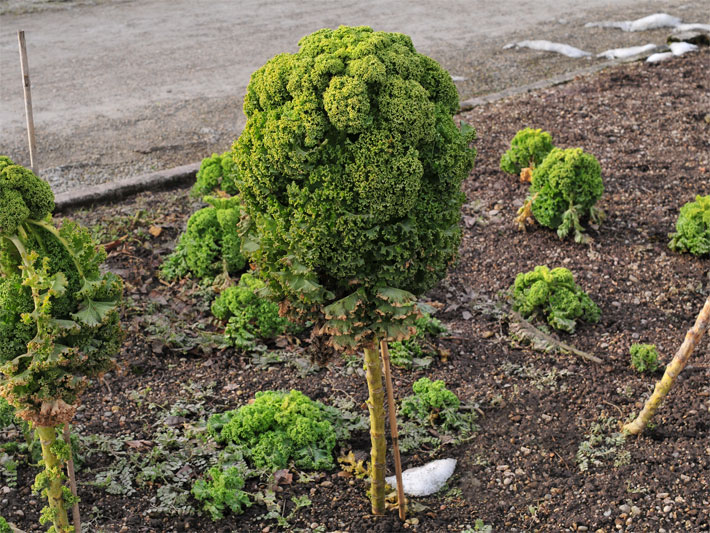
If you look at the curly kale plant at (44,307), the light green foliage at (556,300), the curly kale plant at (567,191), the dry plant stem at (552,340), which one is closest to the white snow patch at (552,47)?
the curly kale plant at (567,191)

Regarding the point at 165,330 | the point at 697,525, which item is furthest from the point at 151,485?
the point at 697,525

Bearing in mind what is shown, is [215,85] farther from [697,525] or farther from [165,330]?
[697,525]

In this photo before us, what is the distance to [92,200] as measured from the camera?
6832 mm

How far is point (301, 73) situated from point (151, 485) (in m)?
2.29

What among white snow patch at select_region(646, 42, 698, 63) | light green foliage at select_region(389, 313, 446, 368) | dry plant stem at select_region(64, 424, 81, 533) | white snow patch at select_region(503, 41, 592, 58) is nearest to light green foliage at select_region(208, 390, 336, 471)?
light green foliage at select_region(389, 313, 446, 368)

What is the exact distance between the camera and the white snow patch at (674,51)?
387 inches

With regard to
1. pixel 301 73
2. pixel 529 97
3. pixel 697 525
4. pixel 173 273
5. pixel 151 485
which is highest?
pixel 301 73

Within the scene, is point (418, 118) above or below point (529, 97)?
above

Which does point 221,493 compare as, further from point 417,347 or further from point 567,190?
point 567,190

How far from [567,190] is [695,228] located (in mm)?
948

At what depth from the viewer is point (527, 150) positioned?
Answer: 6836 millimetres

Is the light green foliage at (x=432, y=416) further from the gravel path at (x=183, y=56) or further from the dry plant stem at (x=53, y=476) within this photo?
the gravel path at (x=183, y=56)

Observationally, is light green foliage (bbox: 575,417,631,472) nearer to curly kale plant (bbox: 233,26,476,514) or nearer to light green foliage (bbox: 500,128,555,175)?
curly kale plant (bbox: 233,26,476,514)

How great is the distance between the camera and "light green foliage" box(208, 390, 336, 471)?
407 centimetres
